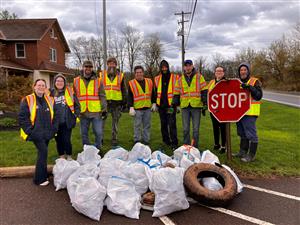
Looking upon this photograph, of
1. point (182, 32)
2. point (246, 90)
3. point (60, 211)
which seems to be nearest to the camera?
point (60, 211)

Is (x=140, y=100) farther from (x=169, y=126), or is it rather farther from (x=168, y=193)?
(x=168, y=193)

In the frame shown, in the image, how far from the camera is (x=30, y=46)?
85.6ft

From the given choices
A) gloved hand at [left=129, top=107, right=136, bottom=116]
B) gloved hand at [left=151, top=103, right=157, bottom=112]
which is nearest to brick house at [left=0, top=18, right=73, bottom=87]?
gloved hand at [left=129, top=107, right=136, bottom=116]

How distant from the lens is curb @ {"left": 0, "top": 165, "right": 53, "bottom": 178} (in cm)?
469

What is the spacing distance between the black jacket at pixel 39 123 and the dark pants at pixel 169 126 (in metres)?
2.58

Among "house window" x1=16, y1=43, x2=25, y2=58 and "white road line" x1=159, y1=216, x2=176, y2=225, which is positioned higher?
"house window" x1=16, y1=43, x2=25, y2=58

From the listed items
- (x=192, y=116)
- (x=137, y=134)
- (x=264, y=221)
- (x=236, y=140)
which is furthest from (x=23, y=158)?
(x=236, y=140)

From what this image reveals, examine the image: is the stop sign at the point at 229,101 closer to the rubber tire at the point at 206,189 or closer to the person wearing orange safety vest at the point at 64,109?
the rubber tire at the point at 206,189

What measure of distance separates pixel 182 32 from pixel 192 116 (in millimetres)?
29742

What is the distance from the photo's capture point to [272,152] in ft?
19.9

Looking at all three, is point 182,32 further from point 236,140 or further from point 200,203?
point 200,203

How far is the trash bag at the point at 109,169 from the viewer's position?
12.8 feet

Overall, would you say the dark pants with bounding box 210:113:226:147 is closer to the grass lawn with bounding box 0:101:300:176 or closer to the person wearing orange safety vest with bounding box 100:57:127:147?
the grass lawn with bounding box 0:101:300:176

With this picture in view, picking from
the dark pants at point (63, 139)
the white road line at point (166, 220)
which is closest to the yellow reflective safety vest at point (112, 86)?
the dark pants at point (63, 139)
